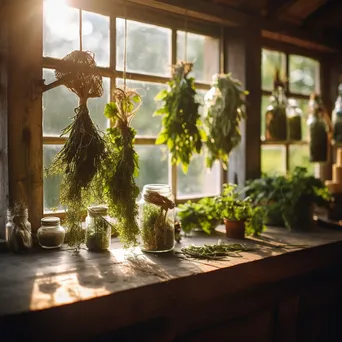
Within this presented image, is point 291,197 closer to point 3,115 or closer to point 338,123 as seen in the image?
point 338,123

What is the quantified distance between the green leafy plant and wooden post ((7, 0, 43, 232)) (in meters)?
1.38

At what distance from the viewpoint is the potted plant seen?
2.67 metres

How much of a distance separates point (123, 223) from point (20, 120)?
2.25 ft

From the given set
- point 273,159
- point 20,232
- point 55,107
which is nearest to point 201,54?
point 273,159

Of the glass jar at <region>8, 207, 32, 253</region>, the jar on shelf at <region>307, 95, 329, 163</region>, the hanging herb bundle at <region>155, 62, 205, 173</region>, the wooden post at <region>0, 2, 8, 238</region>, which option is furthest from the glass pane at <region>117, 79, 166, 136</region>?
the jar on shelf at <region>307, 95, 329, 163</region>

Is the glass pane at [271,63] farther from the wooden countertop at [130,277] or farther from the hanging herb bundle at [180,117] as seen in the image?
the wooden countertop at [130,277]

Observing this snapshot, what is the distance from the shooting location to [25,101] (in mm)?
Answer: 2260

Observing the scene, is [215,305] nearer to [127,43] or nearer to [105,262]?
[105,262]

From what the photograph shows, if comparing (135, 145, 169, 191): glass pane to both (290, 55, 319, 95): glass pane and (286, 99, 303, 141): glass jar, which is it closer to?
(286, 99, 303, 141): glass jar

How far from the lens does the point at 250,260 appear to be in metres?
2.20

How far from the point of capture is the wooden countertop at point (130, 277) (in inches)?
64.2

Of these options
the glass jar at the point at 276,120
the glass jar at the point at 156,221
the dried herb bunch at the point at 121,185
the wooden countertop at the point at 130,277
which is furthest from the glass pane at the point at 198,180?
the dried herb bunch at the point at 121,185

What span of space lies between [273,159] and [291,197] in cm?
79

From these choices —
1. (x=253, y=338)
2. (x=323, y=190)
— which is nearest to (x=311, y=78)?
(x=323, y=190)
